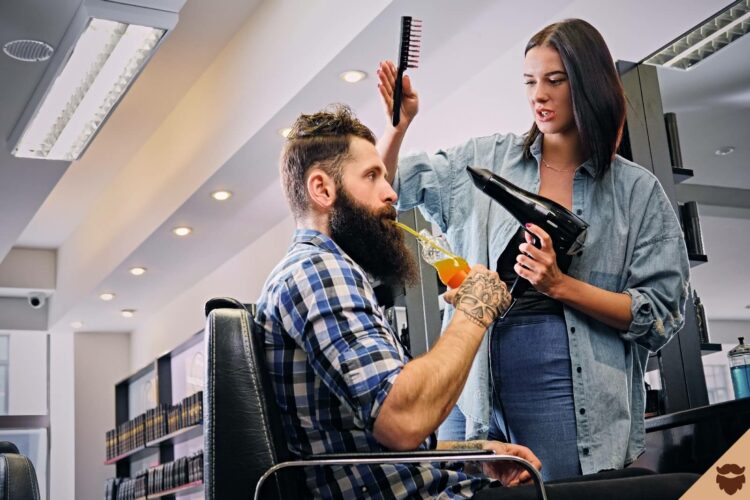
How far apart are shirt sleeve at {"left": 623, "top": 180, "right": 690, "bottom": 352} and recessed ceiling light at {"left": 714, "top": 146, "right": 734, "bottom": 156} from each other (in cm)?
125

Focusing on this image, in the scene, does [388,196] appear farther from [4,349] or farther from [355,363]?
[4,349]

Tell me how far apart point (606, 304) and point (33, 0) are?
2.84 m

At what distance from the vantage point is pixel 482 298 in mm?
1621

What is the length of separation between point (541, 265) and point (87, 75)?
10.1 ft

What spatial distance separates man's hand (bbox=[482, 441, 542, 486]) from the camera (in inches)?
67.2

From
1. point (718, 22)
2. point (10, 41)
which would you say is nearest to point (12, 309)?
point (10, 41)

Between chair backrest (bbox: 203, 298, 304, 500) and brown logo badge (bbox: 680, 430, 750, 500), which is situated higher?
chair backrest (bbox: 203, 298, 304, 500)

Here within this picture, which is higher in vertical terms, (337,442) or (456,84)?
(456,84)

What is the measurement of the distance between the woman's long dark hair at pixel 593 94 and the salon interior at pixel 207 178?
79 cm

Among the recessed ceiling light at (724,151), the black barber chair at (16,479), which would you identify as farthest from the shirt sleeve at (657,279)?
the black barber chair at (16,479)

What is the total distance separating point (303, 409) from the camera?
1.52 m

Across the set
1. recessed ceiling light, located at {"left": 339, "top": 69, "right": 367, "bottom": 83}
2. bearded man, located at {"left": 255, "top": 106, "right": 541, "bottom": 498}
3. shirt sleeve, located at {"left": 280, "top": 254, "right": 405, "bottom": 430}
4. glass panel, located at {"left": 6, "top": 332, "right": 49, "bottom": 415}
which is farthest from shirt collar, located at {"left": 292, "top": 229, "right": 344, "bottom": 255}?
glass panel, located at {"left": 6, "top": 332, "right": 49, "bottom": 415}

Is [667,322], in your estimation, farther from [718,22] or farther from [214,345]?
[718,22]

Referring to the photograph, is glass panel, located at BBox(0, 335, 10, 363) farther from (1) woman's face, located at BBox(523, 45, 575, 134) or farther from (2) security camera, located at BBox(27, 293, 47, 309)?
(1) woman's face, located at BBox(523, 45, 575, 134)
